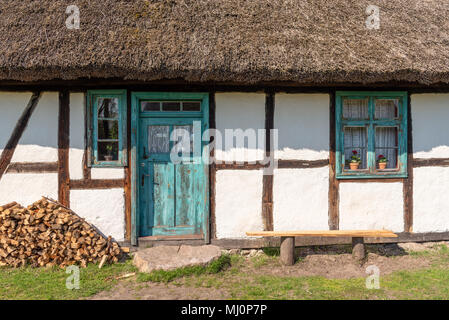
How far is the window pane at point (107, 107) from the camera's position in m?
4.67

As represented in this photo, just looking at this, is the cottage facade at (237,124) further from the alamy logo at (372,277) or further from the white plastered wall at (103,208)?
the alamy logo at (372,277)

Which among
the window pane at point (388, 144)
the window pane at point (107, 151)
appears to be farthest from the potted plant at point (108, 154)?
the window pane at point (388, 144)

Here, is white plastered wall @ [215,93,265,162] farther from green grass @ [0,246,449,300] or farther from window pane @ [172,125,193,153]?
green grass @ [0,246,449,300]

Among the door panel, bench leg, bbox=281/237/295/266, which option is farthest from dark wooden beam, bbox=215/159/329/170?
bench leg, bbox=281/237/295/266

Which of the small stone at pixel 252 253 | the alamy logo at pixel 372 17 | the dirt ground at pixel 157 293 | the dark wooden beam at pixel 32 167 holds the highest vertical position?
the alamy logo at pixel 372 17

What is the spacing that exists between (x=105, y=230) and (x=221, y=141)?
210 cm

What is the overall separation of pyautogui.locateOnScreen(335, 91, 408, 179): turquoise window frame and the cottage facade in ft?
0.07

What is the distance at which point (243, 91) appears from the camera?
472 cm

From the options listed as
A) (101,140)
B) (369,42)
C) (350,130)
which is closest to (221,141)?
(101,140)

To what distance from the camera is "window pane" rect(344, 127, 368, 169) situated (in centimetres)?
502

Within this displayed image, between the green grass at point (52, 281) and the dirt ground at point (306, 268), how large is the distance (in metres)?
0.21
